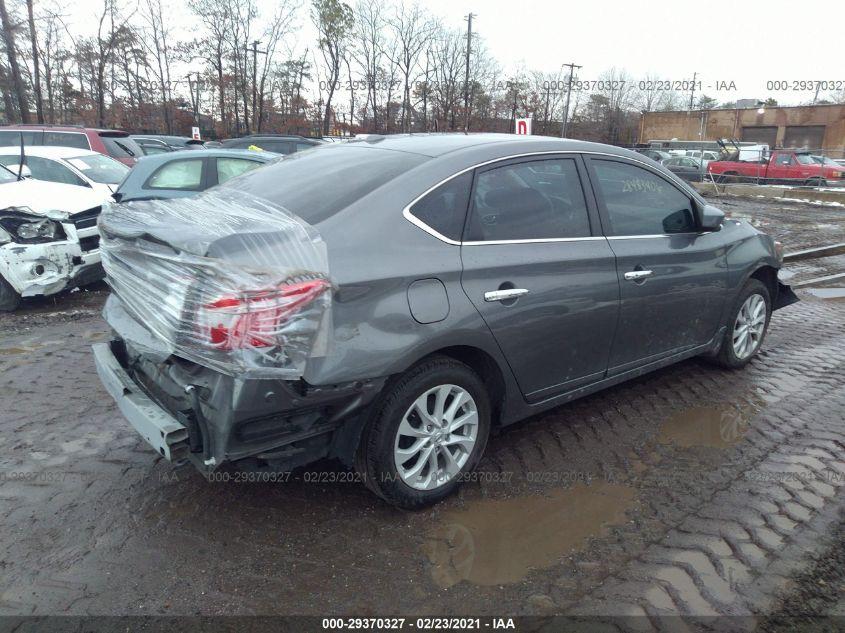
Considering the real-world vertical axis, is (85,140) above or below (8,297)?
above

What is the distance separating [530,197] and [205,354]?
183cm

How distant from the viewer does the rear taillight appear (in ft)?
7.59

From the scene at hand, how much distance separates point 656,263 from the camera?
3.75 metres

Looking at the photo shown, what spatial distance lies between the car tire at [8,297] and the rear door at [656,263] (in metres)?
5.46

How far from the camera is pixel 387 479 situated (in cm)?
276

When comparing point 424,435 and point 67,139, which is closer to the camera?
point 424,435

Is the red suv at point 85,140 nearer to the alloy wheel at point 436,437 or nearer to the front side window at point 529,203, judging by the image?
the front side window at point 529,203

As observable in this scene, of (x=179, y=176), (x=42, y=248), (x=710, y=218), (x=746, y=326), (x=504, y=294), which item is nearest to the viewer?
(x=504, y=294)

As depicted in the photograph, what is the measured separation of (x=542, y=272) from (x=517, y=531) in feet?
4.13

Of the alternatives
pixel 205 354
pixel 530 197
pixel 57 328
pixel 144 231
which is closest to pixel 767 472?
pixel 530 197

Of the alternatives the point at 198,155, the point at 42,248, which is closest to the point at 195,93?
the point at 198,155

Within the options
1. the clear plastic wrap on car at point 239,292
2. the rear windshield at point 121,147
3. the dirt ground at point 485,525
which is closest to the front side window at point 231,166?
the dirt ground at point 485,525

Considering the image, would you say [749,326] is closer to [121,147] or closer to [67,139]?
[121,147]

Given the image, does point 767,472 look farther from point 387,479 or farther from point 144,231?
point 144,231
